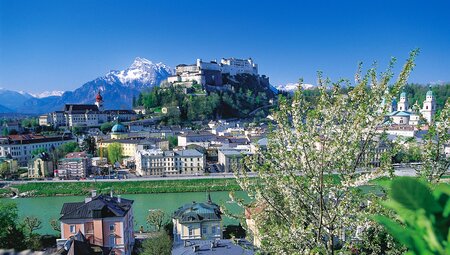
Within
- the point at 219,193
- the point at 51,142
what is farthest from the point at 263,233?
the point at 51,142

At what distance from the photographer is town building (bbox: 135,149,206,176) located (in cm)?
2617

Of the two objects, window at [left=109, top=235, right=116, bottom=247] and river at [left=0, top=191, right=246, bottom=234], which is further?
river at [left=0, top=191, right=246, bottom=234]

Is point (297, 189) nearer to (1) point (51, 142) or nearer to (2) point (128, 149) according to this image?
(2) point (128, 149)

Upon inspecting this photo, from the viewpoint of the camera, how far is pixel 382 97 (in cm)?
269

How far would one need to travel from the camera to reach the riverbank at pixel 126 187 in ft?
73.6

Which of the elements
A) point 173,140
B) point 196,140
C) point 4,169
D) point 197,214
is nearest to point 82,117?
point 173,140

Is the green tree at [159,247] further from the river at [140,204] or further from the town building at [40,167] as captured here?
the town building at [40,167]

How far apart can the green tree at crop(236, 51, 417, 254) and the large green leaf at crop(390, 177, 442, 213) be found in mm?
1843

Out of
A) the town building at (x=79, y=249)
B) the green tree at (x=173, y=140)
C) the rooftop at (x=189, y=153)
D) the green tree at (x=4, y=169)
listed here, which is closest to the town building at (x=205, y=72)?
the green tree at (x=173, y=140)

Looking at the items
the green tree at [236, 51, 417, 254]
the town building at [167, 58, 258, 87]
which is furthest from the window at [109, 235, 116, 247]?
the town building at [167, 58, 258, 87]

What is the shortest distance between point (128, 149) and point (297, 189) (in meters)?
30.4

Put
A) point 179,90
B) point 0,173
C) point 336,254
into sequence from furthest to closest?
point 179,90, point 0,173, point 336,254

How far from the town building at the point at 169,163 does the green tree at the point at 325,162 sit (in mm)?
23951

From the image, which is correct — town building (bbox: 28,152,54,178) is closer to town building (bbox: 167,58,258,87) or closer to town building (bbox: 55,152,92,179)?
town building (bbox: 55,152,92,179)
